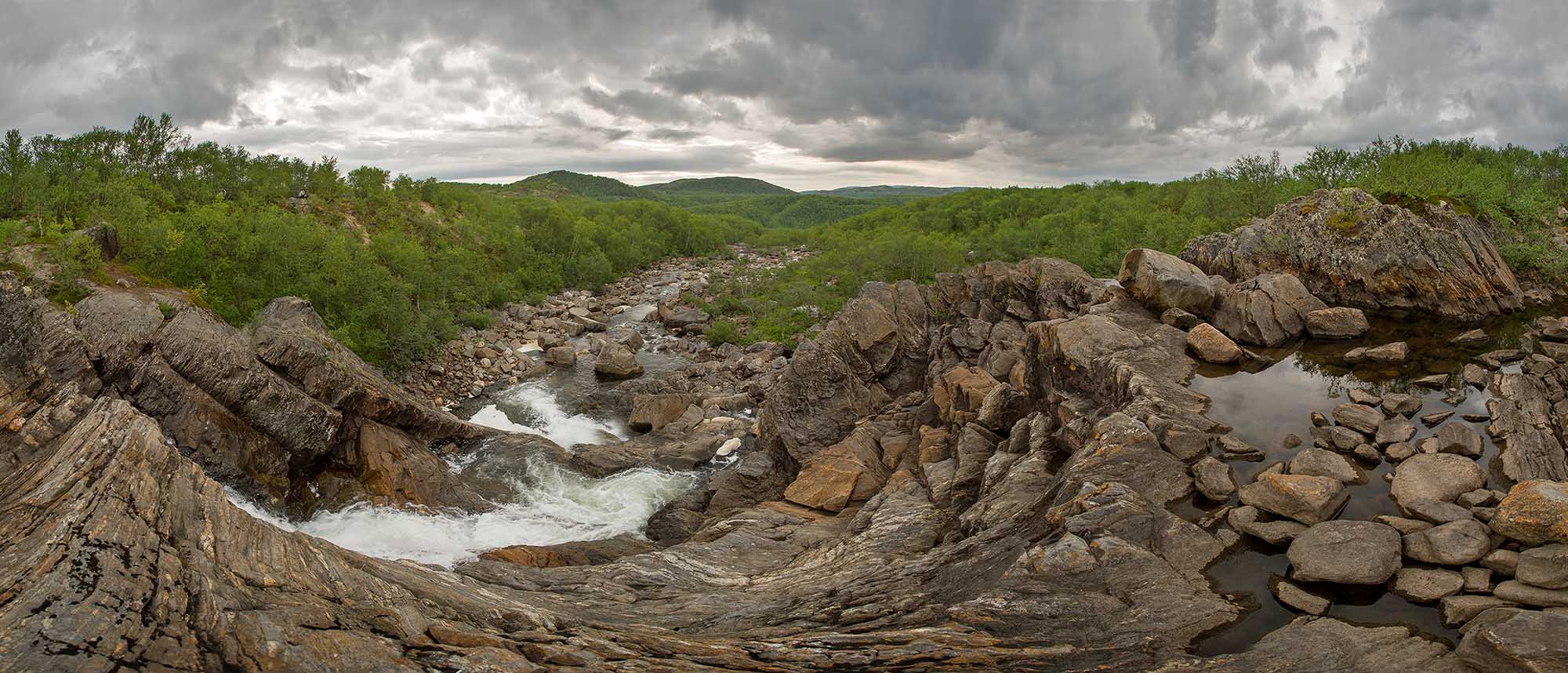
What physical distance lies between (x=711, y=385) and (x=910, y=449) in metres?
17.3

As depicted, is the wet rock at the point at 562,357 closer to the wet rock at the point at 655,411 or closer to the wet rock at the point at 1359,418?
the wet rock at the point at 655,411

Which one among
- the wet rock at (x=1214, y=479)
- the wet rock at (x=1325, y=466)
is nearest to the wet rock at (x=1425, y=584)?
the wet rock at (x=1325, y=466)

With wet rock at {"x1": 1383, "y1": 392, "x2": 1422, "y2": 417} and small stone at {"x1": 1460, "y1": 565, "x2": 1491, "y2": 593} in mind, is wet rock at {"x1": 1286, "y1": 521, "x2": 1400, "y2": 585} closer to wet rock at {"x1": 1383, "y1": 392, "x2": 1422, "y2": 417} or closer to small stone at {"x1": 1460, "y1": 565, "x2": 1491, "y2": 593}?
small stone at {"x1": 1460, "y1": 565, "x2": 1491, "y2": 593}

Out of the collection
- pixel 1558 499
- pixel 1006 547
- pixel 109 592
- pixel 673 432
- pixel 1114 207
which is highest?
pixel 1114 207

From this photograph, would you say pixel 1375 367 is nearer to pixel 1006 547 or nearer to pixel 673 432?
pixel 1006 547

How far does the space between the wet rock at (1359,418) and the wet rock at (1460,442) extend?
45.6 inches

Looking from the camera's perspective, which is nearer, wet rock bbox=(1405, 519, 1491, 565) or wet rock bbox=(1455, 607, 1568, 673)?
wet rock bbox=(1455, 607, 1568, 673)

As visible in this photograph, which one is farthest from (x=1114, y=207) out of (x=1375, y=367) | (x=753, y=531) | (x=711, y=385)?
(x=753, y=531)

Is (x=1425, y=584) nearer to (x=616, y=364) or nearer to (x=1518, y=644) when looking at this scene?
(x=1518, y=644)

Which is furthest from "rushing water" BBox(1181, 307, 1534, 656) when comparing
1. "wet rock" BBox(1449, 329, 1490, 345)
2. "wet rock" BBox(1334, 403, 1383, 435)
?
"wet rock" BBox(1334, 403, 1383, 435)

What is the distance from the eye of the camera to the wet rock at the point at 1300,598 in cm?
909

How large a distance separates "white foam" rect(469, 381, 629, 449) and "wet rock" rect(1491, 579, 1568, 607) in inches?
1071

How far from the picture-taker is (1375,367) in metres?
17.4

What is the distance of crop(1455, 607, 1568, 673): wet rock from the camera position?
6820 mm
